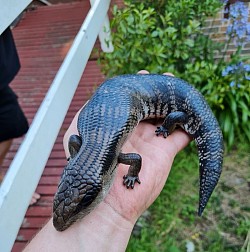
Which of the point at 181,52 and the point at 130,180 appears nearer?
the point at 130,180

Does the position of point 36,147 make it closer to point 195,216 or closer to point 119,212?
point 119,212

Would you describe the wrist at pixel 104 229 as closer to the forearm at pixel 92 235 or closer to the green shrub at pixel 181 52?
the forearm at pixel 92 235

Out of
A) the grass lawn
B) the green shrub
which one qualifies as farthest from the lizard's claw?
the green shrub

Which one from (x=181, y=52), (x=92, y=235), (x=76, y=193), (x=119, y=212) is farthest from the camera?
(x=181, y=52)

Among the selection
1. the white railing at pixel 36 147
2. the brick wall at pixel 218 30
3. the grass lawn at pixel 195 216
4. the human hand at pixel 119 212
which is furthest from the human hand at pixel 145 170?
the brick wall at pixel 218 30

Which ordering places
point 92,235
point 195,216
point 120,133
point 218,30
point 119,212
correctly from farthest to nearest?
point 218,30 < point 195,216 < point 120,133 < point 119,212 < point 92,235

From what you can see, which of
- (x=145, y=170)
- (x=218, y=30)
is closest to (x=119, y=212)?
(x=145, y=170)

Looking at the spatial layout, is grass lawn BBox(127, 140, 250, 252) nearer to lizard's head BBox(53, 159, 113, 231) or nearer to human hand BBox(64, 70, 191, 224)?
human hand BBox(64, 70, 191, 224)
